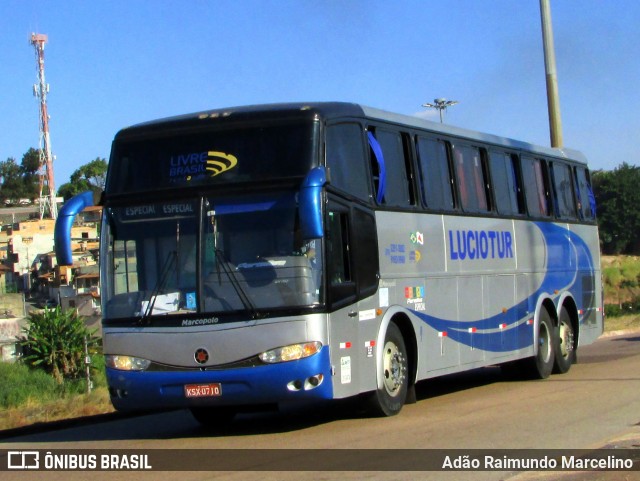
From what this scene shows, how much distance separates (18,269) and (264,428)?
73.7 metres

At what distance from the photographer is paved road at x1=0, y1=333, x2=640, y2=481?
961 centimetres

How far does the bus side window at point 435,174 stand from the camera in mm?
14203

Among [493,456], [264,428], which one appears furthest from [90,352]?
[493,456]

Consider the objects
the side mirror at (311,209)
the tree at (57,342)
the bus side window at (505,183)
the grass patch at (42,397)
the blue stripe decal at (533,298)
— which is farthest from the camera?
the tree at (57,342)

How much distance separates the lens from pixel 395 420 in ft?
40.2

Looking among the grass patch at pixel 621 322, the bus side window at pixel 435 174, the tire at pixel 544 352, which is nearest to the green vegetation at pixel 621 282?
the grass patch at pixel 621 322

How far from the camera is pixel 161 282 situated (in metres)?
11.4

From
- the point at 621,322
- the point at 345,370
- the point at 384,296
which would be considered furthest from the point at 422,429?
the point at 621,322

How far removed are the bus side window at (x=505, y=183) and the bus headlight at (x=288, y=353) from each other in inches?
255

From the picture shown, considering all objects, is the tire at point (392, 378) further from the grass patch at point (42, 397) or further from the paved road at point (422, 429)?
the grass patch at point (42, 397)

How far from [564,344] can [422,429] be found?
26.0 feet

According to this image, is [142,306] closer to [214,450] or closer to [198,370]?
[198,370]

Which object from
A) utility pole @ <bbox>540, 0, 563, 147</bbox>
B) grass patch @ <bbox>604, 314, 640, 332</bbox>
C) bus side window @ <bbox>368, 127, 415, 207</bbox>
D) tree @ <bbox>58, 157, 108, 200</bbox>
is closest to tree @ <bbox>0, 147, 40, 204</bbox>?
tree @ <bbox>58, 157, 108, 200</bbox>

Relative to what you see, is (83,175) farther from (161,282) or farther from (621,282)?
(161,282)
